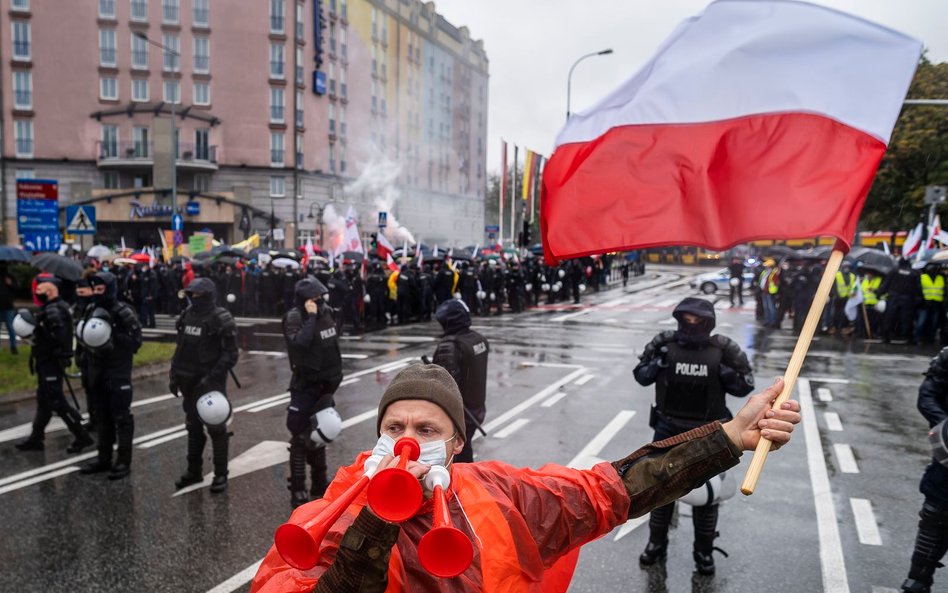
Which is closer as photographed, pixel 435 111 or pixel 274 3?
pixel 274 3

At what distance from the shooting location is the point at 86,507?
5.92 meters

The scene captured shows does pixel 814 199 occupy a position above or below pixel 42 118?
below

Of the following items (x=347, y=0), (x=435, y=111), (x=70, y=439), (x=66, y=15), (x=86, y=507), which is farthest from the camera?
(x=435, y=111)

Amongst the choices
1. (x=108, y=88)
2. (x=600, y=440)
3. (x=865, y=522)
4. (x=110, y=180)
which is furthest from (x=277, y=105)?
(x=865, y=522)

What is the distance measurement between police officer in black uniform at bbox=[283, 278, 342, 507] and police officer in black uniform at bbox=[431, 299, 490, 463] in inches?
43.2

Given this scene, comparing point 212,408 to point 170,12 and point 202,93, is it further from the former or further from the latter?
point 170,12

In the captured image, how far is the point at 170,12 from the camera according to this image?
50.2m

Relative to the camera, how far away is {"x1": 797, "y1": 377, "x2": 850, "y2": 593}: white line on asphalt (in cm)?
476

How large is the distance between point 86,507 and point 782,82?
5.97 metres

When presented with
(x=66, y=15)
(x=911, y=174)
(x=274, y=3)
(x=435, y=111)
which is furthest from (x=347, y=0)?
(x=911, y=174)

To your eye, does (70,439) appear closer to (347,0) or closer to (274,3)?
(274,3)

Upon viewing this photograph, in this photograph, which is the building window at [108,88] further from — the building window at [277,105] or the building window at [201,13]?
the building window at [277,105]

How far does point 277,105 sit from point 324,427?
50.5 meters

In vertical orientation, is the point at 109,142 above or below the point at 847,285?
above
